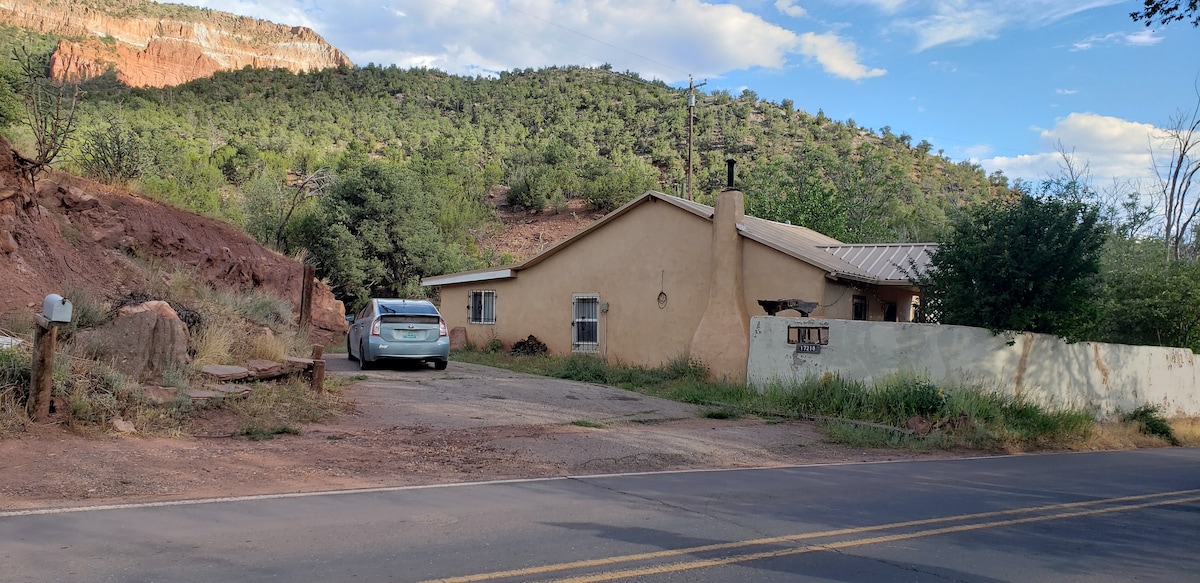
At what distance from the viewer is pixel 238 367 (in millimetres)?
11352

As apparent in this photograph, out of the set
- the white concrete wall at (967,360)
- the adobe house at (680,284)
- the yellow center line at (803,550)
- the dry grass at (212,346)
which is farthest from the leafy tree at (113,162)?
the yellow center line at (803,550)

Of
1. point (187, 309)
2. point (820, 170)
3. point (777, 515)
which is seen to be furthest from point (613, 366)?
point (820, 170)

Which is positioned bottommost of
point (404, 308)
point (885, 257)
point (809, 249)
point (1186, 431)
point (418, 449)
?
point (1186, 431)

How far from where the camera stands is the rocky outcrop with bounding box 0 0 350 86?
78.9 m

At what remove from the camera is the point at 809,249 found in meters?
19.6

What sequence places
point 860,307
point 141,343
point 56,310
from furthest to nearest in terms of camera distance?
point 860,307 → point 141,343 → point 56,310

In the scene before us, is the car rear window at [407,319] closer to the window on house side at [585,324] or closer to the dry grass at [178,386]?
the dry grass at [178,386]

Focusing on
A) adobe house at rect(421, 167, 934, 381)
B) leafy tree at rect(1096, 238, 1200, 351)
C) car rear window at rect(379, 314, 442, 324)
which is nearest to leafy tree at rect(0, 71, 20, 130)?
car rear window at rect(379, 314, 442, 324)

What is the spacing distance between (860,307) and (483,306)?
11.6m

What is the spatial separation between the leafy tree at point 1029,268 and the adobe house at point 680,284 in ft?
8.37

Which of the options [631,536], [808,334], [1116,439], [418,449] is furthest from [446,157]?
[631,536]

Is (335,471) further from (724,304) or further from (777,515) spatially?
(724,304)

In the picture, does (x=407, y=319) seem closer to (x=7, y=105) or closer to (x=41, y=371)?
(x=41, y=371)

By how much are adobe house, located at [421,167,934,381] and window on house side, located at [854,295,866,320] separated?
4 cm
